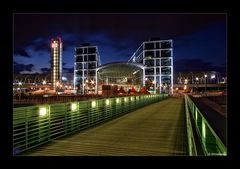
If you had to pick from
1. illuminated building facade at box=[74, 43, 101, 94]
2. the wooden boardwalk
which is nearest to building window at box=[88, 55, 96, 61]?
illuminated building facade at box=[74, 43, 101, 94]

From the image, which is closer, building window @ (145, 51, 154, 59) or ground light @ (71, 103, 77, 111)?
ground light @ (71, 103, 77, 111)

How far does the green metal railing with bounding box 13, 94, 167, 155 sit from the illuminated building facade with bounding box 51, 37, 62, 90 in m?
128

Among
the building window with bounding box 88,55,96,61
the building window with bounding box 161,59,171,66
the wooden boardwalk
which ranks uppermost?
the building window with bounding box 88,55,96,61

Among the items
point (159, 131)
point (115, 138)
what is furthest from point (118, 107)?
point (115, 138)

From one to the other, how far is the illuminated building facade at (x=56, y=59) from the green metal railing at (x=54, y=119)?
12845 cm

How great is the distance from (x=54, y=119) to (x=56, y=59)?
13749cm

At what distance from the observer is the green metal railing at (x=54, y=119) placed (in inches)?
299

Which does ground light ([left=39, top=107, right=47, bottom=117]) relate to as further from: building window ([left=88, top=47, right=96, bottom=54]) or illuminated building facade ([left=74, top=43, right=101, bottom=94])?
building window ([left=88, top=47, right=96, bottom=54])

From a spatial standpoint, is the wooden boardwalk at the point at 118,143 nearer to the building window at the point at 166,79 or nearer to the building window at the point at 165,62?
the building window at the point at 166,79

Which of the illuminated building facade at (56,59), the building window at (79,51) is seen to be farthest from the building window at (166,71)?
the illuminated building facade at (56,59)

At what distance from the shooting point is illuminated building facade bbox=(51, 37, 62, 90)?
14150 centimetres

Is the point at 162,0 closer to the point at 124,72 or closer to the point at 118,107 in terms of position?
the point at 118,107

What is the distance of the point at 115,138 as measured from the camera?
9.22 meters
